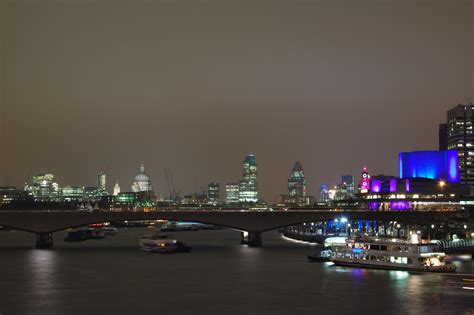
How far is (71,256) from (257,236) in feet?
129

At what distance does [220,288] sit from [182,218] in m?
60.8

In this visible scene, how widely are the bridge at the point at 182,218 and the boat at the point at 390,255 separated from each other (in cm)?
3695

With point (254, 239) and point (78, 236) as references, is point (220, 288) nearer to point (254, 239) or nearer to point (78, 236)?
point (254, 239)

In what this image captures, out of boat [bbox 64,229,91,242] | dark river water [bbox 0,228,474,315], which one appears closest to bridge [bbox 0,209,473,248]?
dark river water [bbox 0,228,474,315]

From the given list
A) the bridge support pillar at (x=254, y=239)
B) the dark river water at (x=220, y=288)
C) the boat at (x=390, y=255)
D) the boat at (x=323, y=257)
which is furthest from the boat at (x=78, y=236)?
the boat at (x=390, y=255)

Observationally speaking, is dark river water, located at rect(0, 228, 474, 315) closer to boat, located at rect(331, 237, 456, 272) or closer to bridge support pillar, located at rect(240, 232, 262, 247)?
boat, located at rect(331, 237, 456, 272)

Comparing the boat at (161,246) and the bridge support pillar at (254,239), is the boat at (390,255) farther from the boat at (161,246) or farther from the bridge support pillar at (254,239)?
the bridge support pillar at (254,239)

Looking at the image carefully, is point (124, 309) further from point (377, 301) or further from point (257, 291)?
point (377, 301)

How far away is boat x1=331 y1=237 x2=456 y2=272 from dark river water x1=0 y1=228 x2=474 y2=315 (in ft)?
6.03

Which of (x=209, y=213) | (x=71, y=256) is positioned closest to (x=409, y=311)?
(x=71, y=256)

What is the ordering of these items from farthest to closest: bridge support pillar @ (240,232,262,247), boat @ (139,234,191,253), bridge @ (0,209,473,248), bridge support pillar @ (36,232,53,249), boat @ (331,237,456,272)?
bridge support pillar @ (240,232,262,247)
bridge support pillar @ (36,232,53,249)
bridge @ (0,209,473,248)
boat @ (139,234,191,253)
boat @ (331,237,456,272)

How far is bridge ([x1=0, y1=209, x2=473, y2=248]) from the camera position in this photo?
134625 mm

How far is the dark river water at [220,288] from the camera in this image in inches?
2552

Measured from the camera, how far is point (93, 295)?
2842 inches
